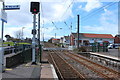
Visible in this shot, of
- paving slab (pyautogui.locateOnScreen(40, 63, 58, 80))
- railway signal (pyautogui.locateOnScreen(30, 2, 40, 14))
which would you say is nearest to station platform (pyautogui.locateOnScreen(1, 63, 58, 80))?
paving slab (pyautogui.locateOnScreen(40, 63, 58, 80))

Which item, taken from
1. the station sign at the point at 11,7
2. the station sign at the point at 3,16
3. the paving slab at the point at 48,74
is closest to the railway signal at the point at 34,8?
the station sign at the point at 11,7

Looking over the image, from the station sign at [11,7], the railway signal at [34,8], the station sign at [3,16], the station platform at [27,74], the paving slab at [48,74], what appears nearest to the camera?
the station platform at [27,74]

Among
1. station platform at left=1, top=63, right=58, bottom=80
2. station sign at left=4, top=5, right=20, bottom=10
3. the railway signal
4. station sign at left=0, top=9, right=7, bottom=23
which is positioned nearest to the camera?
station platform at left=1, top=63, right=58, bottom=80

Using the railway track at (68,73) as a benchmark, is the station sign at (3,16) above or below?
above

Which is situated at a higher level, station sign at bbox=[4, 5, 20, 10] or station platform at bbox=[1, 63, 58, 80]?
station sign at bbox=[4, 5, 20, 10]

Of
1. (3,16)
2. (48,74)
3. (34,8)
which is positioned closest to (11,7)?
(3,16)

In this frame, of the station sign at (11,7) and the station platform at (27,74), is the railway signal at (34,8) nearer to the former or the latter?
the station sign at (11,7)

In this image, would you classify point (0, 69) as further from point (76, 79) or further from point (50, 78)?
point (76, 79)

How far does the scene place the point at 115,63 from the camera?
17047 mm

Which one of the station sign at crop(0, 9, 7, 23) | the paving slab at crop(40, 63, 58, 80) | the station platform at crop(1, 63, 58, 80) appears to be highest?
the station sign at crop(0, 9, 7, 23)

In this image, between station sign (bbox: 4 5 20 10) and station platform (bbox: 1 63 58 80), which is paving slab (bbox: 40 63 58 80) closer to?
station platform (bbox: 1 63 58 80)

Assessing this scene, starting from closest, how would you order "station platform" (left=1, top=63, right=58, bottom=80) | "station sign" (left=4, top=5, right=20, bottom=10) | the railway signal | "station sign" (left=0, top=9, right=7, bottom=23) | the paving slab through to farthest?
1. "station platform" (left=1, top=63, right=58, bottom=80)
2. the paving slab
3. "station sign" (left=0, top=9, right=7, bottom=23)
4. "station sign" (left=4, top=5, right=20, bottom=10)
5. the railway signal

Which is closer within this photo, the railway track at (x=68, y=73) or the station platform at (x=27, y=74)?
the station platform at (x=27, y=74)

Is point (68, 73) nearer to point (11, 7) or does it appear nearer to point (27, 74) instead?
point (27, 74)
